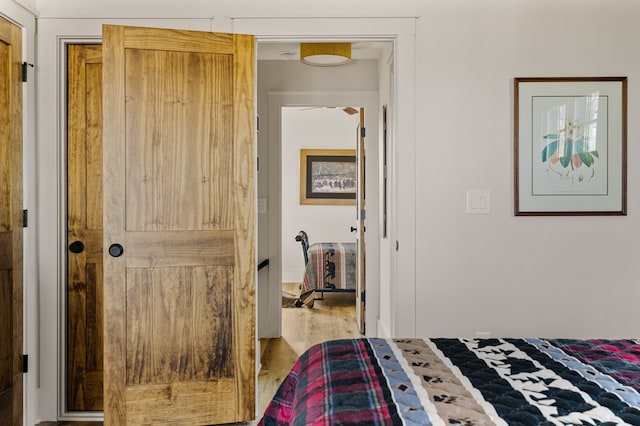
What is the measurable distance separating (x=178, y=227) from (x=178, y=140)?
1.39 ft

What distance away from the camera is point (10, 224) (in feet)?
8.76

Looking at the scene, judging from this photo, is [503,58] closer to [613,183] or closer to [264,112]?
[613,183]

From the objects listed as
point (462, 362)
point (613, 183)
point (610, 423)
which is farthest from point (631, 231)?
point (610, 423)

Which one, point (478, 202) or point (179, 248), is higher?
point (478, 202)

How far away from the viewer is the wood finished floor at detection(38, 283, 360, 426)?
3.56m

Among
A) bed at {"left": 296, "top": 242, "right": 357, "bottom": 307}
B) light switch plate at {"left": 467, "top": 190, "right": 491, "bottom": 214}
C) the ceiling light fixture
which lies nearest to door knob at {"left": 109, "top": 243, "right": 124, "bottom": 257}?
light switch plate at {"left": 467, "top": 190, "right": 491, "bottom": 214}

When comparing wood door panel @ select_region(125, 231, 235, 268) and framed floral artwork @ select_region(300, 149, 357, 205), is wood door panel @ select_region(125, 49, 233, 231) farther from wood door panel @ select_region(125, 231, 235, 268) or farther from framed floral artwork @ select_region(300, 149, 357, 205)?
framed floral artwork @ select_region(300, 149, 357, 205)

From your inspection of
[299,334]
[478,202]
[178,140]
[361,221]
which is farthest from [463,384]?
[299,334]

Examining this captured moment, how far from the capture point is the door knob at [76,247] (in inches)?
116

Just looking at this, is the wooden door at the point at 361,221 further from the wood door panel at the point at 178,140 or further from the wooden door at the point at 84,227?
the wooden door at the point at 84,227

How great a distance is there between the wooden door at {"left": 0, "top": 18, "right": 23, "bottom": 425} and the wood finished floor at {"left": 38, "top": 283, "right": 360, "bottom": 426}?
1.20 feet

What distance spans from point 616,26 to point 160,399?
118 inches

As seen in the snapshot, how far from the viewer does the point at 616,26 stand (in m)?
2.94

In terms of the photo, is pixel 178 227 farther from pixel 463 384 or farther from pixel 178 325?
pixel 463 384
